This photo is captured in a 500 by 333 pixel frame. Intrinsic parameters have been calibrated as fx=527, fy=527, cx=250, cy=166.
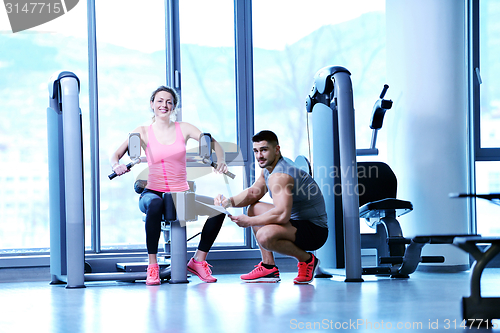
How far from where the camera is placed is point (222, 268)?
4512 mm

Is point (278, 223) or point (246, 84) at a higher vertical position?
point (246, 84)

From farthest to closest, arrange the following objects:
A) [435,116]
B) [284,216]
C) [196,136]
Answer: [435,116] < [196,136] < [284,216]

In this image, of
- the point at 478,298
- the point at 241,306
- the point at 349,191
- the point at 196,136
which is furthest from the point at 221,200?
the point at 478,298

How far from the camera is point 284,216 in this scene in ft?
10.7

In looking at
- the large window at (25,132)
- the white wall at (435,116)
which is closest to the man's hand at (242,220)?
the white wall at (435,116)

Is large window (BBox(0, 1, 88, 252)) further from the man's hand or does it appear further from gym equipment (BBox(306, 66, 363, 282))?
gym equipment (BBox(306, 66, 363, 282))

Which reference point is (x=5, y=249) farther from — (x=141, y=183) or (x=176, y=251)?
(x=176, y=251)

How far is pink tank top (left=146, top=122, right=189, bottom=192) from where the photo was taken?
3.71 m

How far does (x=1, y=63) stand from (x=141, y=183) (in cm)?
162

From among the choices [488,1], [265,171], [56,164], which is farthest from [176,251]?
[488,1]

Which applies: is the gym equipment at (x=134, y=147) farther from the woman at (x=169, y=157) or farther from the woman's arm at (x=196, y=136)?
the woman's arm at (x=196, y=136)

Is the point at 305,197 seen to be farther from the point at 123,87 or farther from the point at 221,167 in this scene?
the point at 123,87

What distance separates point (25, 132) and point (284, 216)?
7.70ft

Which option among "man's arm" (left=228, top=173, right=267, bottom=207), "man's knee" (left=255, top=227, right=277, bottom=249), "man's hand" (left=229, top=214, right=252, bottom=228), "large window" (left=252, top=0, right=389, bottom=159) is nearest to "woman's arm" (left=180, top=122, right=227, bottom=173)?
"man's arm" (left=228, top=173, right=267, bottom=207)
